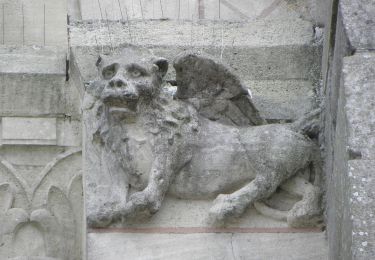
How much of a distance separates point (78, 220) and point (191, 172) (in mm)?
776

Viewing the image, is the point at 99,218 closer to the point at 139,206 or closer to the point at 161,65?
the point at 139,206

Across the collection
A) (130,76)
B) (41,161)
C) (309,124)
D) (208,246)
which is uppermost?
(130,76)

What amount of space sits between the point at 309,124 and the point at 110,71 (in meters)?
0.86

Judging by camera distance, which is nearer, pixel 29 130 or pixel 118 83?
pixel 118 83

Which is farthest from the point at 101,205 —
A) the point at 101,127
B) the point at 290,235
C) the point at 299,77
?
the point at 299,77

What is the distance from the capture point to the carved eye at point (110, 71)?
19.0 feet

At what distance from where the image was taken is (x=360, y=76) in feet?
16.8

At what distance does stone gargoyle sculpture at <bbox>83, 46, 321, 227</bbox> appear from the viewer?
5715 millimetres

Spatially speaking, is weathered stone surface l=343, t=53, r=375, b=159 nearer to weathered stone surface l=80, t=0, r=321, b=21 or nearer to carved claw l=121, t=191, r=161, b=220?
carved claw l=121, t=191, r=161, b=220

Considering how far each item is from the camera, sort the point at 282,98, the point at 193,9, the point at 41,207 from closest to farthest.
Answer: the point at 282,98
the point at 41,207
the point at 193,9

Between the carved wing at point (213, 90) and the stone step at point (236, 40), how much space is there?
0.30m

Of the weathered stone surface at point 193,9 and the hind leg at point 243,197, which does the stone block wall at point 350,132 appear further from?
the weathered stone surface at point 193,9

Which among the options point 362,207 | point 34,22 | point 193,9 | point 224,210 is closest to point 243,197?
point 224,210

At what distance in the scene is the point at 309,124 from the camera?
5941 millimetres
